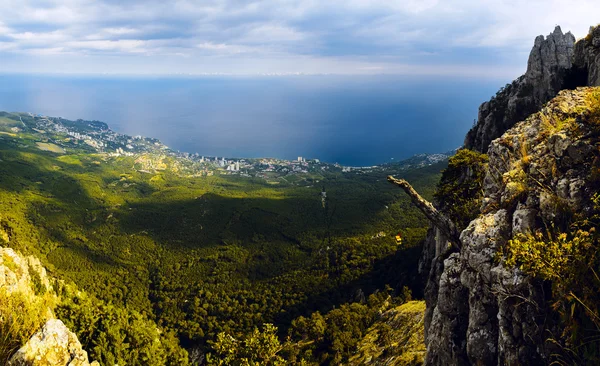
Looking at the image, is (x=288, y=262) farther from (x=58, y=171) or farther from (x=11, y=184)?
(x=58, y=171)

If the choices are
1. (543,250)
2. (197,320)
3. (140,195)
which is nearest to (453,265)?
(543,250)

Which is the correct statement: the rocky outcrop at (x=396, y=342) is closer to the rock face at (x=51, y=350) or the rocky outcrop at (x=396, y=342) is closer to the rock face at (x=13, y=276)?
the rock face at (x=51, y=350)

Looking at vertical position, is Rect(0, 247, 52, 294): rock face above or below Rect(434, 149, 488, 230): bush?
below

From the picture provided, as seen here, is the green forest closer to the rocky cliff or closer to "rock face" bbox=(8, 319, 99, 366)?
"rock face" bbox=(8, 319, 99, 366)

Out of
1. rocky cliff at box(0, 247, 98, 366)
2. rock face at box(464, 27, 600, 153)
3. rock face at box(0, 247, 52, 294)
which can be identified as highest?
rock face at box(464, 27, 600, 153)

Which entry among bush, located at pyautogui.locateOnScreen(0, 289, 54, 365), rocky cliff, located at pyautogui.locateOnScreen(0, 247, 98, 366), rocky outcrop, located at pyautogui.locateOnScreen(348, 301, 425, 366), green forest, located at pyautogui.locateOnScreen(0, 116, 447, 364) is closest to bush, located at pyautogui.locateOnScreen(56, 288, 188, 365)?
green forest, located at pyautogui.locateOnScreen(0, 116, 447, 364)

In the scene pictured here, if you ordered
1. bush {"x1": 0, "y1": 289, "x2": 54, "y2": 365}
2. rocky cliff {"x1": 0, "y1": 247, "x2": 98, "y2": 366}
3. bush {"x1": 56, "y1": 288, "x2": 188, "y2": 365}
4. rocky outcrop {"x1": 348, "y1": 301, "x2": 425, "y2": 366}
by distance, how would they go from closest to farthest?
rocky cliff {"x1": 0, "y1": 247, "x2": 98, "y2": 366} → bush {"x1": 0, "y1": 289, "x2": 54, "y2": 365} → rocky outcrop {"x1": 348, "y1": 301, "x2": 425, "y2": 366} → bush {"x1": 56, "y1": 288, "x2": 188, "y2": 365}
